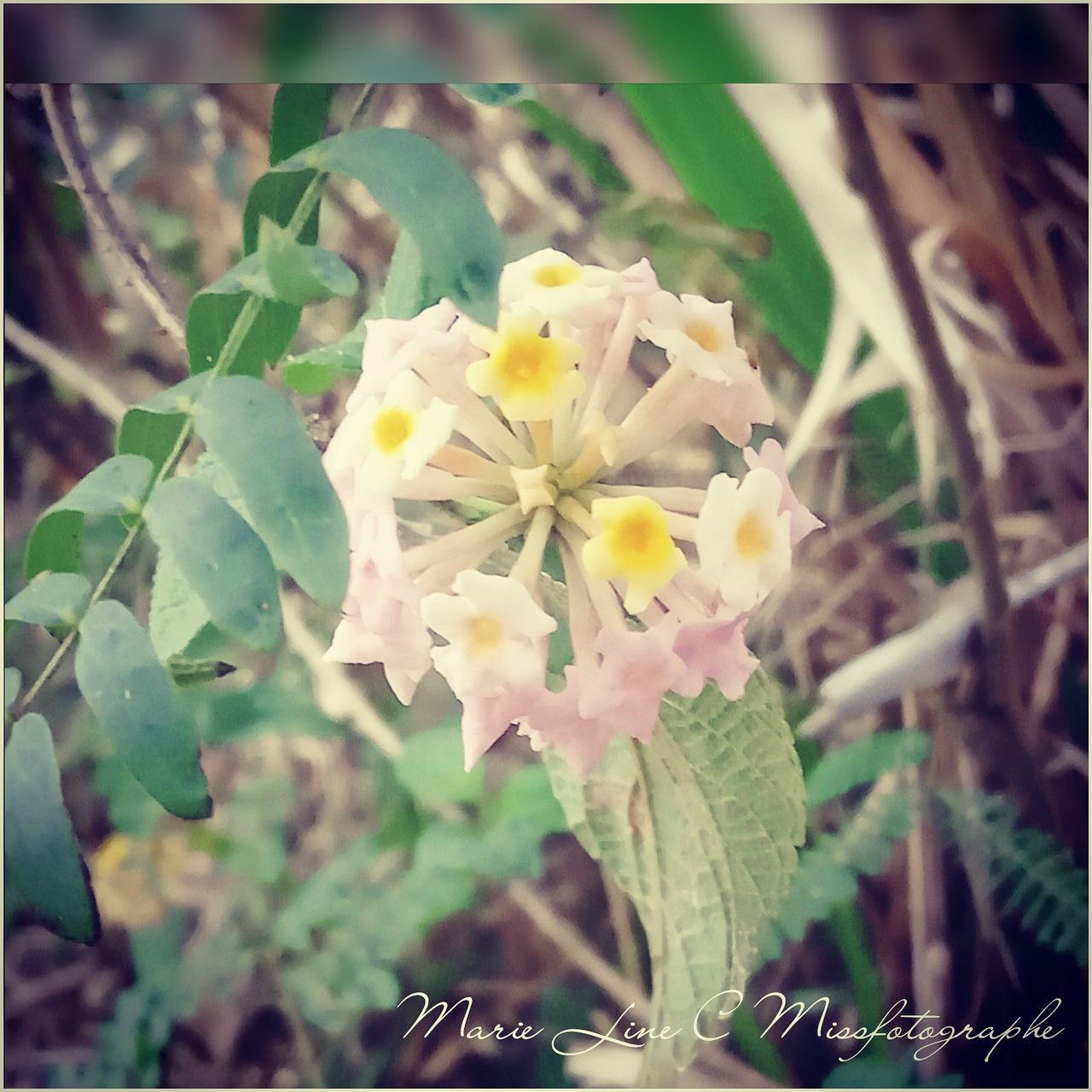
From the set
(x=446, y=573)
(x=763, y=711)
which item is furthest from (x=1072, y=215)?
(x=446, y=573)

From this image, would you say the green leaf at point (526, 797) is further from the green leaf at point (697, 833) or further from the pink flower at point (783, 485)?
the pink flower at point (783, 485)

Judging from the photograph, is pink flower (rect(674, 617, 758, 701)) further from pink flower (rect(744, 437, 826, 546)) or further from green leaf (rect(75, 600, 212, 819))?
green leaf (rect(75, 600, 212, 819))

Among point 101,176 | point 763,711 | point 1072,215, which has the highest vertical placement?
point 101,176

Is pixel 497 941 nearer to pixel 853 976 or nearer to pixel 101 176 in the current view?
pixel 853 976

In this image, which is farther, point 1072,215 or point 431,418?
point 1072,215

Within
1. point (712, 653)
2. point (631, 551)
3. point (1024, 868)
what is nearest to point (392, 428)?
point (631, 551)

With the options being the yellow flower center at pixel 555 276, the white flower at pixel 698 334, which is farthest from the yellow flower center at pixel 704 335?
the yellow flower center at pixel 555 276

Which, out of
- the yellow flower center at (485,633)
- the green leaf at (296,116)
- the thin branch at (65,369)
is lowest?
the yellow flower center at (485,633)
